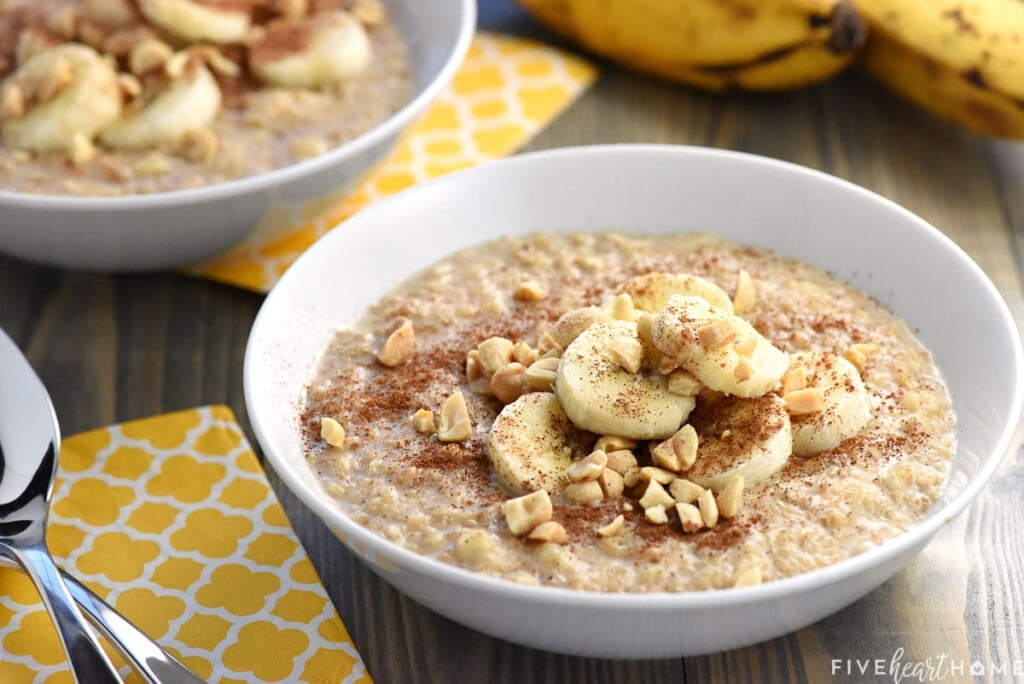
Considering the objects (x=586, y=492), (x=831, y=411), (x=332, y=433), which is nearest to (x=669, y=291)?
(x=831, y=411)

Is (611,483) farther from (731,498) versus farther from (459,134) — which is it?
(459,134)

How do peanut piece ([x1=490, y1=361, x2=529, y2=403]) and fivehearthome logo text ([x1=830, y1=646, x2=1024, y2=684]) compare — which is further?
peanut piece ([x1=490, y1=361, x2=529, y2=403])

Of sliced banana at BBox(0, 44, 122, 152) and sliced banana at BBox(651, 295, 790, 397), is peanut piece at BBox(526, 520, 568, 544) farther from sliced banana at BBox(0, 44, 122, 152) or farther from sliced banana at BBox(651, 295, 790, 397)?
sliced banana at BBox(0, 44, 122, 152)

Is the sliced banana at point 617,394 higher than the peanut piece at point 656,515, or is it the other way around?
the sliced banana at point 617,394

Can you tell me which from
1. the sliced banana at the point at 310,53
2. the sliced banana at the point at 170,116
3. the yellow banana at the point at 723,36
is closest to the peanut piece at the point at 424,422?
the sliced banana at the point at 170,116

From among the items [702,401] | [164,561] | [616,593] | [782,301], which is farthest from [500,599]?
[782,301]

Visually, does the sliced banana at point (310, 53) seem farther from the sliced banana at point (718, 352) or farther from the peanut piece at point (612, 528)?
the peanut piece at point (612, 528)

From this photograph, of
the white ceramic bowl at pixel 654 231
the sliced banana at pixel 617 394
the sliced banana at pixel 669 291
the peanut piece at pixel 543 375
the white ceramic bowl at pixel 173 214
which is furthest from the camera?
the white ceramic bowl at pixel 173 214

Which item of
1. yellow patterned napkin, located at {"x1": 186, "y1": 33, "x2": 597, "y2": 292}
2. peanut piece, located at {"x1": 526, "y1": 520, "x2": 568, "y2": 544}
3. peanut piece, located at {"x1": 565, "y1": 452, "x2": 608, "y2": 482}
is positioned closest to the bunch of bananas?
yellow patterned napkin, located at {"x1": 186, "y1": 33, "x2": 597, "y2": 292}
